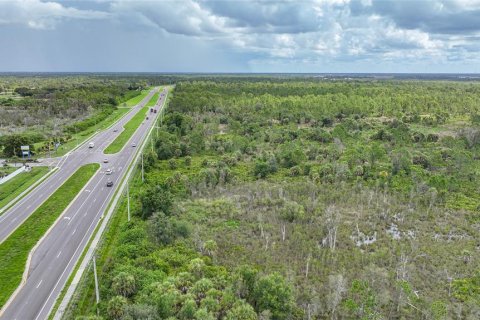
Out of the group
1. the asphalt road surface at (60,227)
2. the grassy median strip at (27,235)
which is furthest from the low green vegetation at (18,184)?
the grassy median strip at (27,235)

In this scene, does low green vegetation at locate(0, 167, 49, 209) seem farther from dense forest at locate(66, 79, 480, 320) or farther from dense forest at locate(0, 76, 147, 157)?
dense forest at locate(66, 79, 480, 320)

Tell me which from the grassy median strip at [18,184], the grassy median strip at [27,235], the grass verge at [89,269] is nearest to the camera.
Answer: the grass verge at [89,269]

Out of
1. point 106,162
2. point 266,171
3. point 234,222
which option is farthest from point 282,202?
point 106,162

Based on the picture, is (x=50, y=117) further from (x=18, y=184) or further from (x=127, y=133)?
(x=18, y=184)

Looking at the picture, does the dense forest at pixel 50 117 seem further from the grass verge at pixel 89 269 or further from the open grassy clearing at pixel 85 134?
the grass verge at pixel 89 269

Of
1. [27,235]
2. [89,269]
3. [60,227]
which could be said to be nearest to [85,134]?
[60,227]

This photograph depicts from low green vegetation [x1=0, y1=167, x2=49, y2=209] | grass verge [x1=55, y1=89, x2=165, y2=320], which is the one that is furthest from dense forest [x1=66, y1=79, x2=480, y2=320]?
low green vegetation [x1=0, y1=167, x2=49, y2=209]
